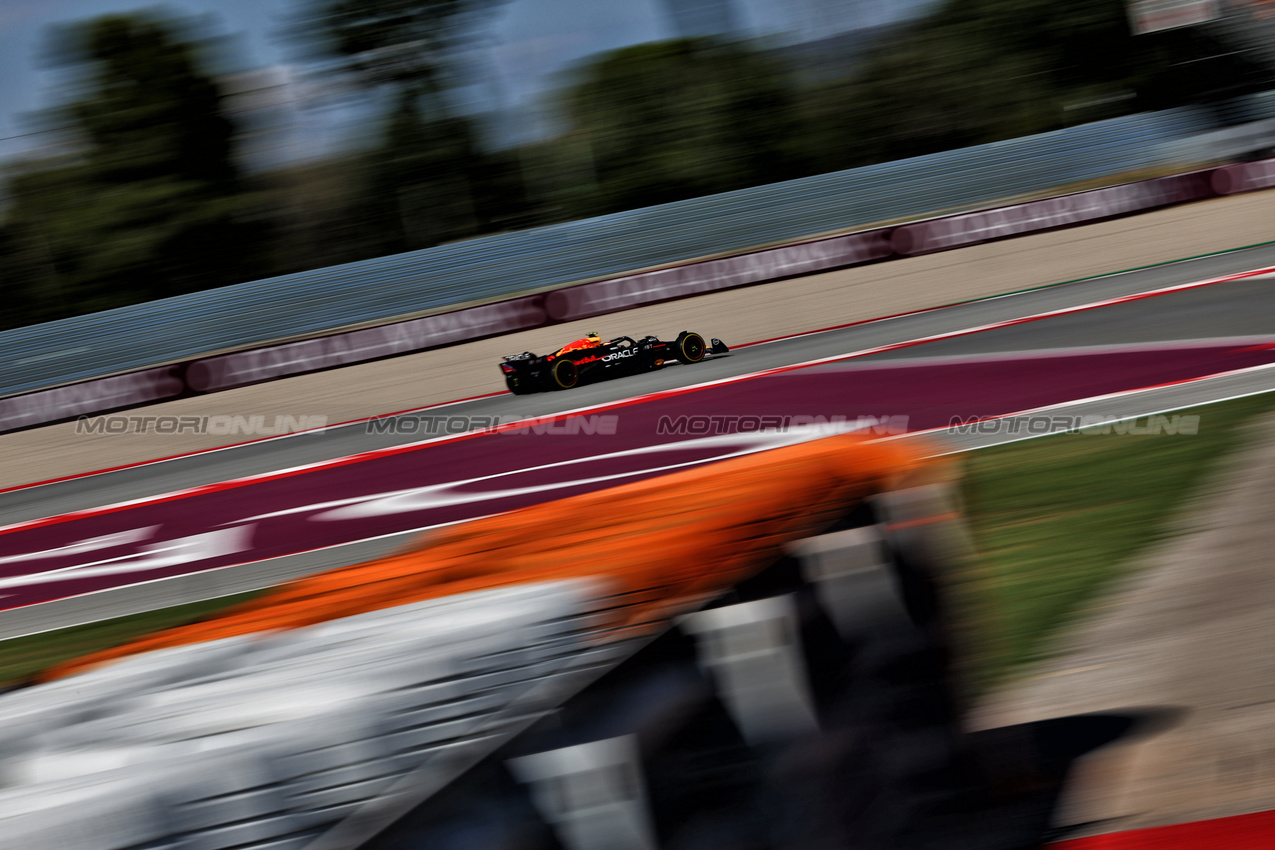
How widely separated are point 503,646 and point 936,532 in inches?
44.4

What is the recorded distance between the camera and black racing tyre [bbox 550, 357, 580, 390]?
13.3m

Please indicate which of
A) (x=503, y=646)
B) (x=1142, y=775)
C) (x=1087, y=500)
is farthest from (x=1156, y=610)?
(x=503, y=646)

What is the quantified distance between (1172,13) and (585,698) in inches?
765

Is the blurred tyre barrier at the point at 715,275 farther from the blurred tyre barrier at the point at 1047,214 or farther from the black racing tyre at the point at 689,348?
the black racing tyre at the point at 689,348

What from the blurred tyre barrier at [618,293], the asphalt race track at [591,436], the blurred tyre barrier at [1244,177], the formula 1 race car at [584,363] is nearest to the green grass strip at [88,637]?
the asphalt race track at [591,436]

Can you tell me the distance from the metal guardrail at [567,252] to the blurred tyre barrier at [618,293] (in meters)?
0.66

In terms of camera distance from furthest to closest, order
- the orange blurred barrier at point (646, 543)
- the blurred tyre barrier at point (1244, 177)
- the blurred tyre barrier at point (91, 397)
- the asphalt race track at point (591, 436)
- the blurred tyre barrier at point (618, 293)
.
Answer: the blurred tyre barrier at point (1244, 177), the blurred tyre barrier at point (618, 293), the blurred tyre barrier at point (91, 397), the asphalt race track at point (591, 436), the orange blurred barrier at point (646, 543)

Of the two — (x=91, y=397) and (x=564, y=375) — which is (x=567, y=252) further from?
(x=91, y=397)

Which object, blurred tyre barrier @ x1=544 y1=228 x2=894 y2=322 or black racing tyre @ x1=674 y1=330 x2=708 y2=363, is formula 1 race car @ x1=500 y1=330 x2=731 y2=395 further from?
blurred tyre barrier @ x1=544 y1=228 x2=894 y2=322

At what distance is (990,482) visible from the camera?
243 inches

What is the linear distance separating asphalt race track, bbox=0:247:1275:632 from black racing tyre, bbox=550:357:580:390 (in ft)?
0.58

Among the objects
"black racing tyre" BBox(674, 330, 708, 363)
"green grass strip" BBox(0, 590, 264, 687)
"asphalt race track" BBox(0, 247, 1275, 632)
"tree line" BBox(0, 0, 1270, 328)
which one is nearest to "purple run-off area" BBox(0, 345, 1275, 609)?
"asphalt race track" BBox(0, 247, 1275, 632)

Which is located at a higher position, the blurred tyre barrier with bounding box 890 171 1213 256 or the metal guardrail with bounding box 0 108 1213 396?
the metal guardrail with bounding box 0 108 1213 396

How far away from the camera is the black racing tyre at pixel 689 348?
45.6 feet
